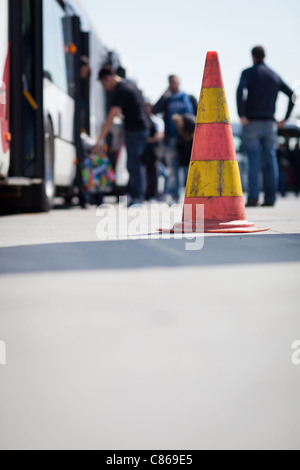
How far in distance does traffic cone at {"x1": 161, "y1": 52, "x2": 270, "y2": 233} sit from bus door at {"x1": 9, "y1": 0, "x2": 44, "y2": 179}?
8.77ft

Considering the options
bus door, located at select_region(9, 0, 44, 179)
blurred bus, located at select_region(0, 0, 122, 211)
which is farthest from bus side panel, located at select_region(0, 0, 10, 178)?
bus door, located at select_region(9, 0, 44, 179)

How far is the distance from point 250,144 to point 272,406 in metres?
8.26

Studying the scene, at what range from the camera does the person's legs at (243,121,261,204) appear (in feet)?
32.1

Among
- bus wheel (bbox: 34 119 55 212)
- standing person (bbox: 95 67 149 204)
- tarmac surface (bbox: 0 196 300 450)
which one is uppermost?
standing person (bbox: 95 67 149 204)

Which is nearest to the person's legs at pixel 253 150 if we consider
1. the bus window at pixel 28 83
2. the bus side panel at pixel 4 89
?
the bus window at pixel 28 83

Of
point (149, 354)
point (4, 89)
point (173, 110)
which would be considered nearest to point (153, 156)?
point (173, 110)

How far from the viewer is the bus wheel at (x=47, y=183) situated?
883 cm

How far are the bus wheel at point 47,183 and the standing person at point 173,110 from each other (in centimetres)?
222

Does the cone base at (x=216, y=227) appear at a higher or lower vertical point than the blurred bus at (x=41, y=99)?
lower

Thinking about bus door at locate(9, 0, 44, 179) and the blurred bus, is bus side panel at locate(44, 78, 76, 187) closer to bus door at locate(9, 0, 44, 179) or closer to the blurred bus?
the blurred bus

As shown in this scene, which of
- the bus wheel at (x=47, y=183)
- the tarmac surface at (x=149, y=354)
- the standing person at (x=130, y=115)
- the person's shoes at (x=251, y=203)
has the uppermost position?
the standing person at (x=130, y=115)

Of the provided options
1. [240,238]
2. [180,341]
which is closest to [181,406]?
[180,341]

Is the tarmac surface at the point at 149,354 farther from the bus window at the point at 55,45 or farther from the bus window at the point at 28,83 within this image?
the bus window at the point at 55,45

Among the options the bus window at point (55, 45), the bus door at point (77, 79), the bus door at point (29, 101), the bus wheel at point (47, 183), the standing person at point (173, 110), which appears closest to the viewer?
the bus door at point (29, 101)
